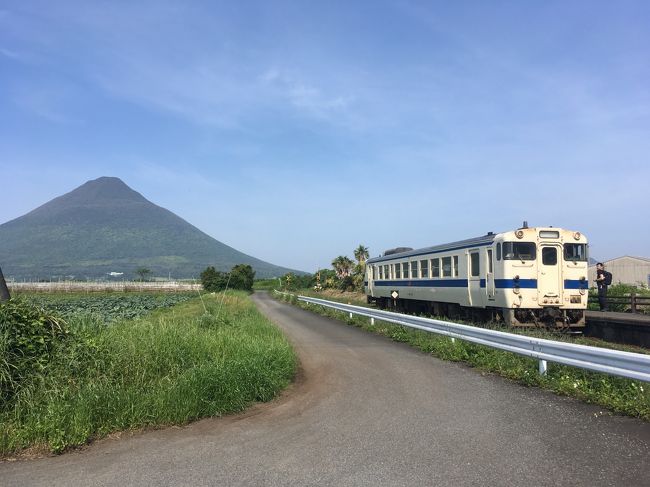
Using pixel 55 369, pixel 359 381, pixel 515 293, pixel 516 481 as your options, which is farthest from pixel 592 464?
pixel 515 293

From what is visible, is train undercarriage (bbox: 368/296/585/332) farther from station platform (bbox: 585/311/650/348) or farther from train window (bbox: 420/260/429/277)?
train window (bbox: 420/260/429/277)

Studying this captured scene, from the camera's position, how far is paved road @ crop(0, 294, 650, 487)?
434cm

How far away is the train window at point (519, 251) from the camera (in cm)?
1422

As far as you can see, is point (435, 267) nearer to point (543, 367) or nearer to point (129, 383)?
point (543, 367)

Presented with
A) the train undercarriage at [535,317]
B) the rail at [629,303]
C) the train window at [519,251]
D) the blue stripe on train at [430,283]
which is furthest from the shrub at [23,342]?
the rail at [629,303]

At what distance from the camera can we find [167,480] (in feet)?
14.3

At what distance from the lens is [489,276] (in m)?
15.1

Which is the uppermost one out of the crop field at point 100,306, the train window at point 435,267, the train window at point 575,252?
the train window at point 575,252

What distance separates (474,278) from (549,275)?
2406 millimetres

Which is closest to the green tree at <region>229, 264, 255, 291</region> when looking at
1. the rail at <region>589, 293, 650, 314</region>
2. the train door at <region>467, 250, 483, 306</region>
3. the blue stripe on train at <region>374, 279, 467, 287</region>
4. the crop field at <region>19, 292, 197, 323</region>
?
the crop field at <region>19, 292, 197, 323</region>

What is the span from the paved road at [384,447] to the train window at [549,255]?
787 cm

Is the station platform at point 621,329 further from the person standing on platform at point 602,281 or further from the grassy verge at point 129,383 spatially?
the grassy verge at point 129,383

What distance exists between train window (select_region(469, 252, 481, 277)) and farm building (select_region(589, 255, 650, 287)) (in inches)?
1026

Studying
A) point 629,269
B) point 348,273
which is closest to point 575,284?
point 629,269
